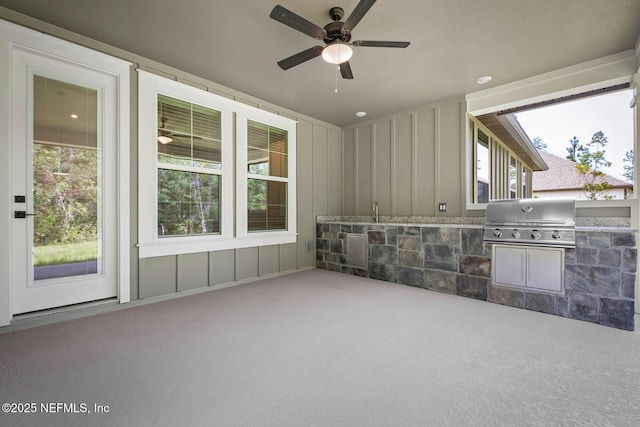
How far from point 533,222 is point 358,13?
2826 mm

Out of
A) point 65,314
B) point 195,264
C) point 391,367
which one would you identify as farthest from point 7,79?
point 391,367

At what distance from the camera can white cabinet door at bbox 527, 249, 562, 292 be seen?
2943 millimetres

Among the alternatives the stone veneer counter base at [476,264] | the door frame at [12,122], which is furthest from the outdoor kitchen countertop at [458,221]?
the door frame at [12,122]

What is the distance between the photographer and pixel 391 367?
6.23ft

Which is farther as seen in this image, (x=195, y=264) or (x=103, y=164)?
(x=195, y=264)

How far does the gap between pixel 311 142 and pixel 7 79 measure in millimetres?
3858

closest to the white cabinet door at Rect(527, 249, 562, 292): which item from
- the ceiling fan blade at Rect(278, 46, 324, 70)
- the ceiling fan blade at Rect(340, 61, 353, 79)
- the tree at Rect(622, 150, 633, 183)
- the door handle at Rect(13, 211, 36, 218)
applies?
the tree at Rect(622, 150, 633, 183)

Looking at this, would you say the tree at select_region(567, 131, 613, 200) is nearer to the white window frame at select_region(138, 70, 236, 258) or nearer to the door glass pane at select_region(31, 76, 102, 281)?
the white window frame at select_region(138, 70, 236, 258)

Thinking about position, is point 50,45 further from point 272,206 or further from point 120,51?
point 272,206

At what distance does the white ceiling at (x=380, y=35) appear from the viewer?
8.04ft

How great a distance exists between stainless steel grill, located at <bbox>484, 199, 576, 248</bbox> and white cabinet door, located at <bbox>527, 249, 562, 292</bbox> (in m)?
0.10

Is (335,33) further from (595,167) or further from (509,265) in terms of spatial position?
(595,167)

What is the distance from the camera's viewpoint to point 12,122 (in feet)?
8.46

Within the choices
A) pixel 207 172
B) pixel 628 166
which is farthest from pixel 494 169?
pixel 207 172
